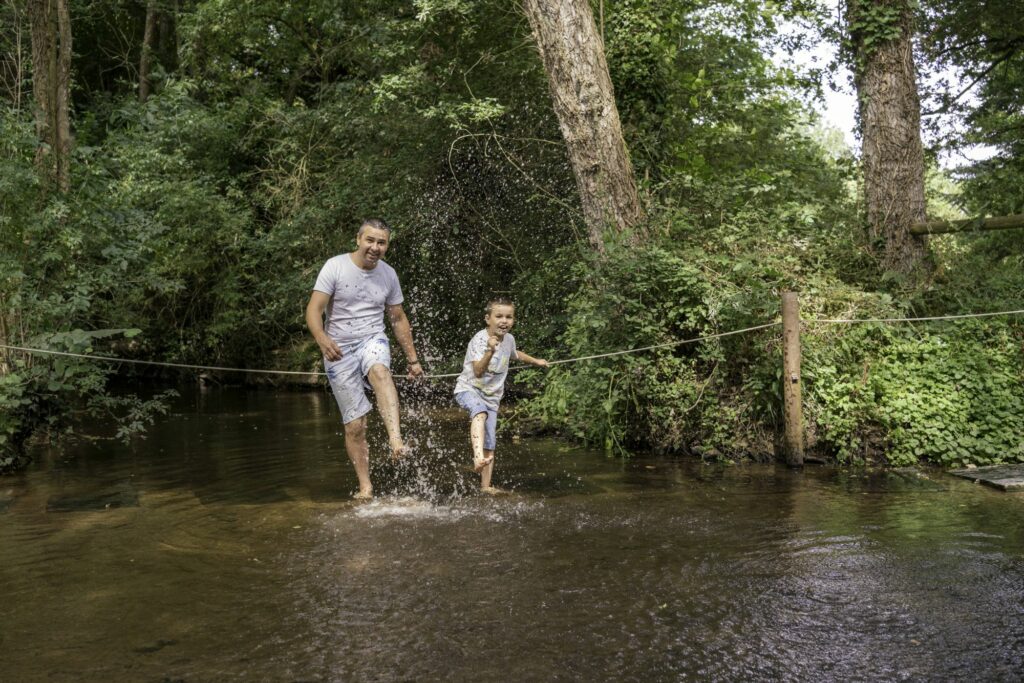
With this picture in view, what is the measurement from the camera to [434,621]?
15.5ft

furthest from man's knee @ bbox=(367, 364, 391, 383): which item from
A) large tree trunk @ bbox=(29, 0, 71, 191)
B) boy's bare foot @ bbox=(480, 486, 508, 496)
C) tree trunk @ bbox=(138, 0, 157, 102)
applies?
tree trunk @ bbox=(138, 0, 157, 102)

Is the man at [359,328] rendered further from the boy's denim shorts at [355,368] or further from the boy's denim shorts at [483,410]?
the boy's denim shorts at [483,410]

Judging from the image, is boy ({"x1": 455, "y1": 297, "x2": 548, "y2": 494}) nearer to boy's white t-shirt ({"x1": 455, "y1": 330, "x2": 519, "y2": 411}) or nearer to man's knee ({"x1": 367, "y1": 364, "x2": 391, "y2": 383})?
boy's white t-shirt ({"x1": 455, "y1": 330, "x2": 519, "y2": 411})

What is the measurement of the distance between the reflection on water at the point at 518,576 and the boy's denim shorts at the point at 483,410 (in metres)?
0.48

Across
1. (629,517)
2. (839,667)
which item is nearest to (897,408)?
(629,517)

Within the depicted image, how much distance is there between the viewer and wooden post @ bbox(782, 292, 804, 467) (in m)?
8.91

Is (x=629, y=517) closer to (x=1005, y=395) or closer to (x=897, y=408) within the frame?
(x=897, y=408)

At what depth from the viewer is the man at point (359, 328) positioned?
7.32 m

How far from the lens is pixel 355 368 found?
299 inches

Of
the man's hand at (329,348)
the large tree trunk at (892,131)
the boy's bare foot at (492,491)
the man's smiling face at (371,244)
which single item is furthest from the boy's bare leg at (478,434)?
the large tree trunk at (892,131)


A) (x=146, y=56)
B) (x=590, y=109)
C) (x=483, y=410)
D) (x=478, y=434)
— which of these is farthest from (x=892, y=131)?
(x=146, y=56)

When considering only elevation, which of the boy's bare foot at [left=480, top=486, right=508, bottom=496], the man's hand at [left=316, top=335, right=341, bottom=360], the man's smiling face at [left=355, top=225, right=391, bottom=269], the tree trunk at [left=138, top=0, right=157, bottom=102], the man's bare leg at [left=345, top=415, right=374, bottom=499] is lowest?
the boy's bare foot at [left=480, top=486, right=508, bottom=496]

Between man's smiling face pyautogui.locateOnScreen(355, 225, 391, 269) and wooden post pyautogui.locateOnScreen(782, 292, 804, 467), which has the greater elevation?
man's smiling face pyautogui.locateOnScreen(355, 225, 391, 269)

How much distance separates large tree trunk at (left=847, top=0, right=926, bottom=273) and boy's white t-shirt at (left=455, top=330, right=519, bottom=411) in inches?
225
